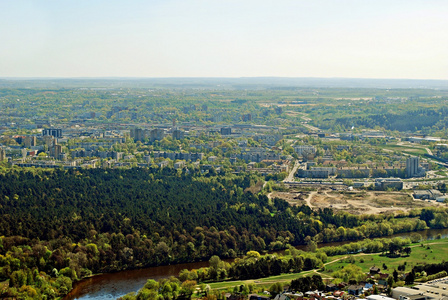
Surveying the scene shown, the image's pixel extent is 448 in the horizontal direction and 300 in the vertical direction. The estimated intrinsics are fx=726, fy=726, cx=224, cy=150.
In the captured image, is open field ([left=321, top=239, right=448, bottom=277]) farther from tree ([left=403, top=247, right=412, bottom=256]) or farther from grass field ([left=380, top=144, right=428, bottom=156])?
grass field ([left=380, top=144, right=428, bottom=156])

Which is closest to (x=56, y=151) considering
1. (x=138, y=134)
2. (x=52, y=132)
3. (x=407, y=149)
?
(x=138, y=134)

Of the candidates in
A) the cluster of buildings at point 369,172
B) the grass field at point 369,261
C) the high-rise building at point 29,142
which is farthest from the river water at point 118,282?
the high-rise building at point 29,142

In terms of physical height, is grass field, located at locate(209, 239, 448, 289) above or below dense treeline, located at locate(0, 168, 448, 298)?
below

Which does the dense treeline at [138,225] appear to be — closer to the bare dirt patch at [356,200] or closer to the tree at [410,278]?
the bare dirt patch at [356,200]

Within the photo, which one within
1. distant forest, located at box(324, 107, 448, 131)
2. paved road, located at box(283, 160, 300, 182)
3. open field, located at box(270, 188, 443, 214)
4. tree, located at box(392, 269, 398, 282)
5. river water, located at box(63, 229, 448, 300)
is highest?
distant forest, located at box(324, 107, 448, 131)

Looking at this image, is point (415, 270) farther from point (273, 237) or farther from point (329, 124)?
point (329, 124)

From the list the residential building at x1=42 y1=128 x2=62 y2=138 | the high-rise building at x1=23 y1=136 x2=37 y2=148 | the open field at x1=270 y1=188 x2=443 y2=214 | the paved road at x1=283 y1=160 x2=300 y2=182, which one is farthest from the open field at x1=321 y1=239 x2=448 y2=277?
the residential building at x1=42 y1=128 x2=62 y2=138
